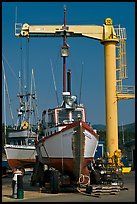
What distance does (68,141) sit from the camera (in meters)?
21.0

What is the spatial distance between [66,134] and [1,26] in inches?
232

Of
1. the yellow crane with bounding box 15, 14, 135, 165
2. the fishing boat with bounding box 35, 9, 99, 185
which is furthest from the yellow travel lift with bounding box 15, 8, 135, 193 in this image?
the fishing boat with bounding box 35, 9, 99, 185

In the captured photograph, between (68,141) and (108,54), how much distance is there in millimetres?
14746

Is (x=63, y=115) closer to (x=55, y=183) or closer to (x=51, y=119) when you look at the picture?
(x=51, y=119)

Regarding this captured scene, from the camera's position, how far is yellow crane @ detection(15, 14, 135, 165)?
33.9m

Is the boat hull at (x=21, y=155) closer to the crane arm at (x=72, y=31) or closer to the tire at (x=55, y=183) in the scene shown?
the crane arm at (x=72, y=31)

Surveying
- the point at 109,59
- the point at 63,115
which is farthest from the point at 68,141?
the point at 109,59

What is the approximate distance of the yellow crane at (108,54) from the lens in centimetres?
3394

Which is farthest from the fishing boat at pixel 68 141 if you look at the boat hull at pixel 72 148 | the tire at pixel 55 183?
the tire at pixel 55 183

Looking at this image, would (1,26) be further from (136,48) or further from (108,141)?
(108,141)

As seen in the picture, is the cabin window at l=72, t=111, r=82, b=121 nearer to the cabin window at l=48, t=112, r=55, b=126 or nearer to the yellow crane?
the cabin window at l=48, t=112, r=55, b=126

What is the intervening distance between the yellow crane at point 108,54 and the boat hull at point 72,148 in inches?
466

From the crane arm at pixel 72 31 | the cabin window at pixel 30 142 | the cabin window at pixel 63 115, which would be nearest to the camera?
the cabin window at pixel 63 115

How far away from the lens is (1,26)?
17672 millimetres
